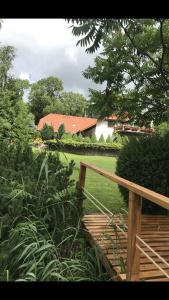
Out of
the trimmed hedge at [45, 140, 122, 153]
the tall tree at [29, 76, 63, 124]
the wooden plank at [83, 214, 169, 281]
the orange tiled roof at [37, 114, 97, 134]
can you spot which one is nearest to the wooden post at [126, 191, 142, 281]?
the wooden plank at [83, 214, 169, 281]

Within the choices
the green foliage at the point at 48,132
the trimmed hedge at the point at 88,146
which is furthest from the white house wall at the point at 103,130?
the green foliage at the point at 48,132

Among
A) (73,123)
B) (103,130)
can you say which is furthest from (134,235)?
(73,123)

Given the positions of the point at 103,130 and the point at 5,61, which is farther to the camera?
the point at 103,130

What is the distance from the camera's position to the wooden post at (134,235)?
3.03 m

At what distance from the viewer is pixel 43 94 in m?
73.9

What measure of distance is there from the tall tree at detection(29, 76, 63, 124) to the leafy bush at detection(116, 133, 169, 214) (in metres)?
62.8

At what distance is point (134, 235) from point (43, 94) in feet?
237

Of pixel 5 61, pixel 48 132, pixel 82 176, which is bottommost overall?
pixel 82 176

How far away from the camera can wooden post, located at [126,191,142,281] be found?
3.03 m

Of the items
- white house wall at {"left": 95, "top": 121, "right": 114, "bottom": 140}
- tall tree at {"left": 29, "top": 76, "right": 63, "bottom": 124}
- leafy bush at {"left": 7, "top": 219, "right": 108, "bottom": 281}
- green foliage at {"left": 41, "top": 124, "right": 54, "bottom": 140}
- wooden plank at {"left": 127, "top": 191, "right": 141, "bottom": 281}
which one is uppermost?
tall tree at {"left": 29, "top": 76, "right": 63, "bottom": 124}

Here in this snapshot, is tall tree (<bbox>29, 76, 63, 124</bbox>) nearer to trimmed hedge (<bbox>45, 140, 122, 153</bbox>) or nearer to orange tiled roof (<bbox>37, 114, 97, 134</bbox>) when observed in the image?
orange tiled roof (<bbox>37, 114, 97, 134</bbox>)

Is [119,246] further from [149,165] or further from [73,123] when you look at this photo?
[73,123]

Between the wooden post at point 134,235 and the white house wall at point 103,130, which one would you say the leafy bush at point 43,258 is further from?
the white house wall at point 103,130
